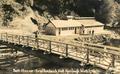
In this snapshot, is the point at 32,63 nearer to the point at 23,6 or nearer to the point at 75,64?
the point at 75,64

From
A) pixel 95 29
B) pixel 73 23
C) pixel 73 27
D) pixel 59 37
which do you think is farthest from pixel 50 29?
pixel 95 29

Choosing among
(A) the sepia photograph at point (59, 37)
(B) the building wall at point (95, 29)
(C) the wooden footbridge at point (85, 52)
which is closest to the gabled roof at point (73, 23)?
(A) the sepia photograph at point (59, 37)

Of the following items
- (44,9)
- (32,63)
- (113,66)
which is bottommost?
(32,63)

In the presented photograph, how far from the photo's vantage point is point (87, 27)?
77375 mm

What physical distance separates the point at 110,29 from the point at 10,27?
3403 cm

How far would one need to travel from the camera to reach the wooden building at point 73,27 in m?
67.2

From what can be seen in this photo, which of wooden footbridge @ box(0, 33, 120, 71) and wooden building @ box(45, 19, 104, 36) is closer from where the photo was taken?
wooden footbridge @ box(0, 33, 120, 71)

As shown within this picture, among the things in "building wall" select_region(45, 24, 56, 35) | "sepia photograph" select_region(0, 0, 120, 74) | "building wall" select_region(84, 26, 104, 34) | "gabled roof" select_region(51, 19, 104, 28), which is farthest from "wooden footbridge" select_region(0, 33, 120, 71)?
"building wall" select_region(84, 26, 104, 34)

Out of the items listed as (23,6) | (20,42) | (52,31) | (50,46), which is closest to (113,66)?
(50,46)

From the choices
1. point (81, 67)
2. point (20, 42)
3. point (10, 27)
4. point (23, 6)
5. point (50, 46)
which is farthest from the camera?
point (23, 6)

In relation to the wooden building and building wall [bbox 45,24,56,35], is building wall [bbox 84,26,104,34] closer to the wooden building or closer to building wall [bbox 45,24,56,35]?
the wooden building

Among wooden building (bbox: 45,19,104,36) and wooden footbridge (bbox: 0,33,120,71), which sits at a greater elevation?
wooden building (bbox: 45,19,104,36)

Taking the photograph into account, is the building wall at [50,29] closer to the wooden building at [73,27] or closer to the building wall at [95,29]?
the wooden building at [73,27]

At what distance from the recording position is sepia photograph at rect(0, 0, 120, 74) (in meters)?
23.9
